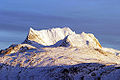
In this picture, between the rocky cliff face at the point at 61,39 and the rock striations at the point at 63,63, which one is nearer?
the rock striations at the point at 63,63

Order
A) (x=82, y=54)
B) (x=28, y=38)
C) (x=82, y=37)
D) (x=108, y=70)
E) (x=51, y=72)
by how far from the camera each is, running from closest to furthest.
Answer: (x=108, y=70) < (x=51, y=72) < (x=82, y=54) < (x=82, y=37) < (x=28, y=38)

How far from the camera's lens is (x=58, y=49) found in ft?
193

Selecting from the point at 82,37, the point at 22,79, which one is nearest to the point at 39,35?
the point at 82,37

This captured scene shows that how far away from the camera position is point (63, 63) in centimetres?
4838

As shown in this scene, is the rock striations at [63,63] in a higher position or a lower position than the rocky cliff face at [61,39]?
lower

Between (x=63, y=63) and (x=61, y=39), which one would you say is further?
(x=61, y=39)

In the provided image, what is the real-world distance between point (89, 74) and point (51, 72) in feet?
26.2

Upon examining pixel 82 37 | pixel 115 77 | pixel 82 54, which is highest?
pixel 82 37

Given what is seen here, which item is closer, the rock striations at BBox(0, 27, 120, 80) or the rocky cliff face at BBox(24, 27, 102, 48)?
the rock striations at BBox(0, 27, 120, 80)

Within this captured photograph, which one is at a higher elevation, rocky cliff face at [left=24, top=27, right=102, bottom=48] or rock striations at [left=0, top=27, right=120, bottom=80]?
rocky cliff face at [left=24, top=27, right=102, bottom=48]

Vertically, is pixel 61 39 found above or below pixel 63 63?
above

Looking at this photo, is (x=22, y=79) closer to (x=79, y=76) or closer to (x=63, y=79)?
(x=63, y=79)

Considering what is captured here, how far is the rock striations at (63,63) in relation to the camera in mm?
36312

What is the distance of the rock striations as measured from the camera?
36312mm
